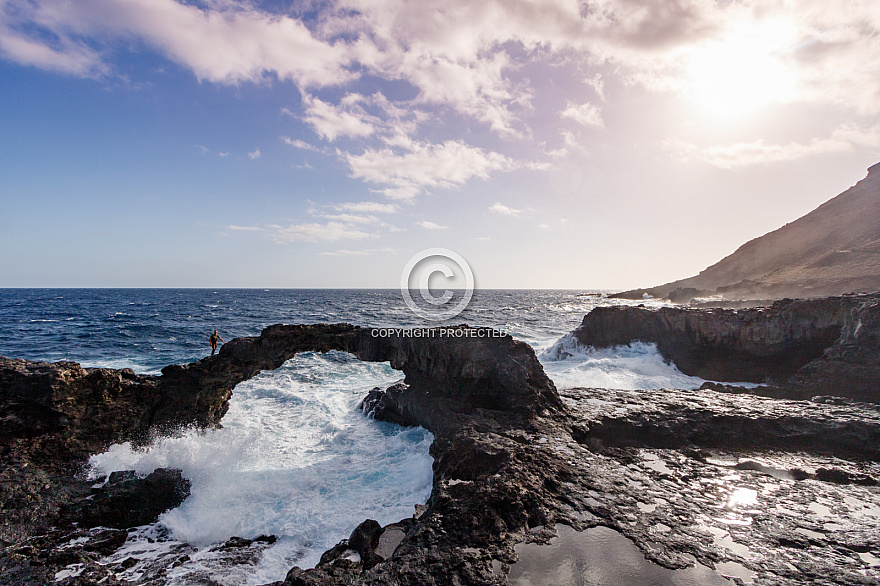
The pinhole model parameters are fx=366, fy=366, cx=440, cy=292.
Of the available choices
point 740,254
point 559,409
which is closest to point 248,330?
point 559,409

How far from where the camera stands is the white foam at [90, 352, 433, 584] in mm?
8359

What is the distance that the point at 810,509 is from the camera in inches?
271

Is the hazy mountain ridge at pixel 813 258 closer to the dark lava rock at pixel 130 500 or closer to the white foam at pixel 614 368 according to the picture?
the white foam at pixel 614 368

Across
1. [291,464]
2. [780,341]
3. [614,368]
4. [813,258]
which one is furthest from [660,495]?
[813,258]

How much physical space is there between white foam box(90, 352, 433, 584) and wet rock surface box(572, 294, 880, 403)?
14.7 m

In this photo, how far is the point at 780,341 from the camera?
17.7 metres

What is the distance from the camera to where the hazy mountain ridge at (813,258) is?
3859 centimetres

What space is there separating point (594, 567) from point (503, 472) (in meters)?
2.25

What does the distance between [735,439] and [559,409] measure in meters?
4.58

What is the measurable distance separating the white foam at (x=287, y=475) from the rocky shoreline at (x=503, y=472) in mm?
572

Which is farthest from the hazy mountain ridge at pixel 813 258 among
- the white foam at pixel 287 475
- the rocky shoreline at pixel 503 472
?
the white foam at pixel 287 475

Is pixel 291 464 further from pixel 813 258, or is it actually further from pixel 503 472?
pixel 813 258

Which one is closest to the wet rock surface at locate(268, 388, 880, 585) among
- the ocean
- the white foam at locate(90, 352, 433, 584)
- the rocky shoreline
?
the rocky shoreline

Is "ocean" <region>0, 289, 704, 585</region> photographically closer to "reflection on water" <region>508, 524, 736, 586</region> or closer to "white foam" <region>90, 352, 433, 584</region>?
"white foam" <region>90, 352, 433, 584</region>
